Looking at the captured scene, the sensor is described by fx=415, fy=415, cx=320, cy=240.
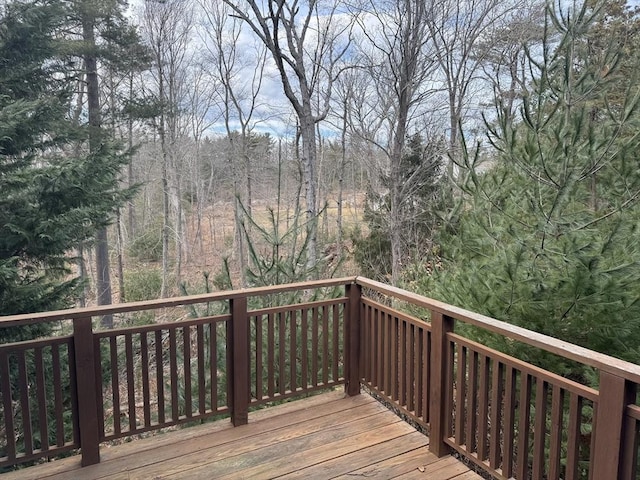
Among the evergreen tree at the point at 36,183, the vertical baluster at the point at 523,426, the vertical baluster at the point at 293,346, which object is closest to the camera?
the vertical baluster at the point at 523,426

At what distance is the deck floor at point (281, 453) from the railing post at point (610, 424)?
2.94ft

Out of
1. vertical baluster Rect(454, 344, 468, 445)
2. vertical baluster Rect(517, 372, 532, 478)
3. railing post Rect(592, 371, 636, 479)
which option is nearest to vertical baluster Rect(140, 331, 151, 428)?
vertical baluster Rect(454, 344, 468, 445)

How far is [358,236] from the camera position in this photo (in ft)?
37.2

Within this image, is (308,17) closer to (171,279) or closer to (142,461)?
(142,461)

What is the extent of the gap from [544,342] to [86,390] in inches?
96.9

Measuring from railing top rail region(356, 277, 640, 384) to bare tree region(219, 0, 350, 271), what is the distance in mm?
2380

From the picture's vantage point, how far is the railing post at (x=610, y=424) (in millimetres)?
1554

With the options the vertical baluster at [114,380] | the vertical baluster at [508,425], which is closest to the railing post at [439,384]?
the vertical baluster at [508,425]

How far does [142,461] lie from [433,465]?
5.67 feet

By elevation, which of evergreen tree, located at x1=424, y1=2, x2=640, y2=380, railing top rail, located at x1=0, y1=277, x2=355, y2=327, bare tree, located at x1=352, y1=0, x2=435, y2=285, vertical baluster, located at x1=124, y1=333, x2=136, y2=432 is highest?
bare tree, located at x1=352, y1=0, x2=435, y2=285

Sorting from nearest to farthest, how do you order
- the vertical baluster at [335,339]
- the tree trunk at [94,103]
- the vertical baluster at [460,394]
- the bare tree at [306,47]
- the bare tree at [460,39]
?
the vertical baluster at [460,394] < the vertical baluster at [335,339] < the bare tree at [306,47] < the bare tree at [460,39] < the tree trunk at [94,103]

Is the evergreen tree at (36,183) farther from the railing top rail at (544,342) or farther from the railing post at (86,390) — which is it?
the railing top rail at (544,342)

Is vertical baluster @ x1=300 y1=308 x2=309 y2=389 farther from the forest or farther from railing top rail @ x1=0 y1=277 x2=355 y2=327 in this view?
the forest

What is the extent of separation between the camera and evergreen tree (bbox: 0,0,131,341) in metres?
4.96
